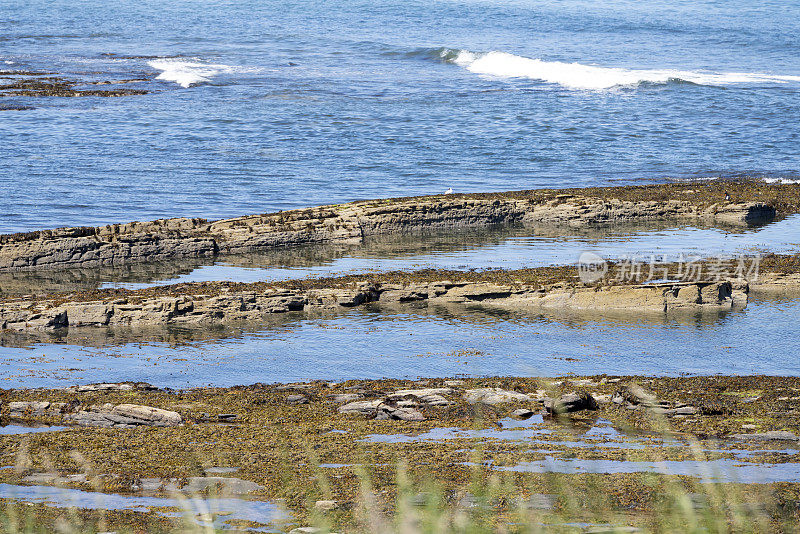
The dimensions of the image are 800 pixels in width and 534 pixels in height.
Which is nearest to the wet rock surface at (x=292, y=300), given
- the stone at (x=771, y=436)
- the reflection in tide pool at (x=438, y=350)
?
the reflection in tide pool at (x=438, y=350)

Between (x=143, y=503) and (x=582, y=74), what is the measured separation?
40.2 metres

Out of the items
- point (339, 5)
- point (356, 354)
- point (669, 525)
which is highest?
point (339, 5)

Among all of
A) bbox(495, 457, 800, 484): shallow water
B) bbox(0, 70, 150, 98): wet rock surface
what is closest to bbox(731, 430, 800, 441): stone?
bbox(495, 457, 800, 484): shallow water

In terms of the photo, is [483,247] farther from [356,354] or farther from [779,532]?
[779,532]

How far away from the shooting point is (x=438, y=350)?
12.7 m

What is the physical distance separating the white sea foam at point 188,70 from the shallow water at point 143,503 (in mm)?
34960

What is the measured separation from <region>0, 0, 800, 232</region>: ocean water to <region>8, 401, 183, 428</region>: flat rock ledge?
10523 millimetres

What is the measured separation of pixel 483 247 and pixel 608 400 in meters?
8.88

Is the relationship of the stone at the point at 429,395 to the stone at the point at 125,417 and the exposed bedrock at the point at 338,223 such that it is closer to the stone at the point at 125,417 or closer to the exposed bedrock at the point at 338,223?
the stone at the point at 125,417

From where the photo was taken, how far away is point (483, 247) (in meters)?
18.9

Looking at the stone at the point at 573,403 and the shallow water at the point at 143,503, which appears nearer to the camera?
the shallow water at the point at 143,503

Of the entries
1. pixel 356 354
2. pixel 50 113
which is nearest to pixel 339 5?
pixel 50 113

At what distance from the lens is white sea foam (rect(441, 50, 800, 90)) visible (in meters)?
42.8

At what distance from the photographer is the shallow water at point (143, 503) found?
729 cm
